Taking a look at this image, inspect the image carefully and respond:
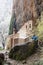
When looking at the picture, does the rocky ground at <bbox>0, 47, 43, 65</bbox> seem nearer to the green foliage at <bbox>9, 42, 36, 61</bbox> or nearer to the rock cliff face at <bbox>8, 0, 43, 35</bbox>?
the green foliage at <bbox>9, 42, 36, 61</bbox>

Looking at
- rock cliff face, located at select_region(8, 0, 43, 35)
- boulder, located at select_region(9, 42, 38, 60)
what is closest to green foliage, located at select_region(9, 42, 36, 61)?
boulder, located at select_region(9, 42, 38, 60)

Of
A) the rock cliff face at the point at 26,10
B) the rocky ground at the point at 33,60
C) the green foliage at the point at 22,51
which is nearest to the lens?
the rocky ground at the point at 33,60

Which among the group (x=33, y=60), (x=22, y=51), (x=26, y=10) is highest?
(x=26, y=10)

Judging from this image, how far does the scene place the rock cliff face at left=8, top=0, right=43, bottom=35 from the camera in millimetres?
4258

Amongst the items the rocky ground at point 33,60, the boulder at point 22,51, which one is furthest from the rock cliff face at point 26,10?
the rocky ground at point 33,60

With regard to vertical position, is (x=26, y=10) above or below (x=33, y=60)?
above

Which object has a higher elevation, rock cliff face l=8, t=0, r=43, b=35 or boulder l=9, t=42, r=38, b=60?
rock cliff face l=8, t=0, r=43, b=35

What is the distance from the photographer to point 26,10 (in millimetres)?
4301

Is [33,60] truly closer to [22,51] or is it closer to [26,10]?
[22,51]

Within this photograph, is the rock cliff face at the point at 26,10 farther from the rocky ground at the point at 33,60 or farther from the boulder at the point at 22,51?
the rocky ground at the point at 33,60

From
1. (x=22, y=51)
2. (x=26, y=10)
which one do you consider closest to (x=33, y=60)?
(x=22, y=51)

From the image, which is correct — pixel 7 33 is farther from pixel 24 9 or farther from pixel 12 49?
pixel 24 9

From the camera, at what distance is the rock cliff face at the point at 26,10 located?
14.0ft

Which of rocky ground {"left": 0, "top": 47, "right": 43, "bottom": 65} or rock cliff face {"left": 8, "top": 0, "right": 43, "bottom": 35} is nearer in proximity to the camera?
rocky ground {"left": 0, "top": 47, "right": 43, "bottom": 65}
